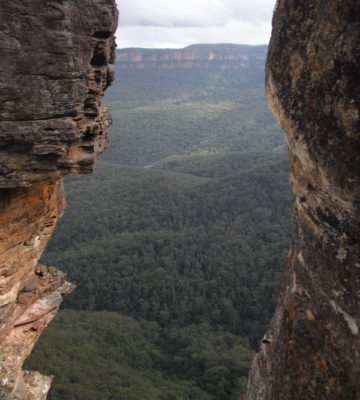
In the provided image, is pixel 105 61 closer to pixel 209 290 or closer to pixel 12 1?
pixel 12 1

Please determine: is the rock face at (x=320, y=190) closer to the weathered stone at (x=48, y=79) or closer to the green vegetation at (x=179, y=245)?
the weathered stone at (x=48, y=79)

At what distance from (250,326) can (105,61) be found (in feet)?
151

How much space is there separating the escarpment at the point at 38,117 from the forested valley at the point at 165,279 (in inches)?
919

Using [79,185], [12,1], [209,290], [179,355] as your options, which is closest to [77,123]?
[12,1]

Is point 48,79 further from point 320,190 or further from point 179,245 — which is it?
point 179,245

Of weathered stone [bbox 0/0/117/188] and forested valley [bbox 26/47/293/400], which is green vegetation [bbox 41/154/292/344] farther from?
weathered stone [bbox 0/0/117/188]

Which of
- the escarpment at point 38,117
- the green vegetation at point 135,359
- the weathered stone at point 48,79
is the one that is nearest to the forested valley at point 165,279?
the green vegetation at point 135,359

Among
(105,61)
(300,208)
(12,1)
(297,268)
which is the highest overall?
(12,1)

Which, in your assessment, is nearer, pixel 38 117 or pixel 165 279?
pixel 38 117

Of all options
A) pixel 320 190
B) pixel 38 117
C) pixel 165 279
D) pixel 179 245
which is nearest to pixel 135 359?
pixel 165 279

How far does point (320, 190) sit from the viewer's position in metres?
5.88

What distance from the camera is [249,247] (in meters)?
65.6

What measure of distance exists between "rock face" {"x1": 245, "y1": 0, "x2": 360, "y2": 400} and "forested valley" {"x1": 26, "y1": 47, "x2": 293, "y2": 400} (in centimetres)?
2876

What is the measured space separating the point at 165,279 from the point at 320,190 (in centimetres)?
5659
